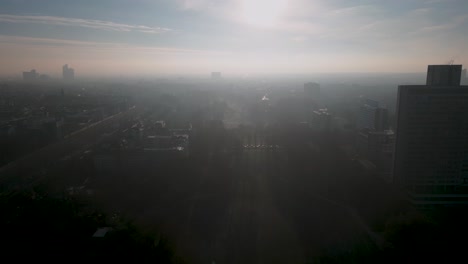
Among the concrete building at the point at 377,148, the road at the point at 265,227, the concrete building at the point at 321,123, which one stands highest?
the concrete building at the point at 321,123

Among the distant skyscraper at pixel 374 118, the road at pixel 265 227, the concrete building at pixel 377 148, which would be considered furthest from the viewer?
the distant skyscraper at pixel 374 118

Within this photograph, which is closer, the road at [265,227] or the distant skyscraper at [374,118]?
the road at [265,227]

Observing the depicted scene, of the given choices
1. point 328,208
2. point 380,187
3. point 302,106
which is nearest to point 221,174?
point 328,208

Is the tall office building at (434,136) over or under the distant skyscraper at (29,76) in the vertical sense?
under

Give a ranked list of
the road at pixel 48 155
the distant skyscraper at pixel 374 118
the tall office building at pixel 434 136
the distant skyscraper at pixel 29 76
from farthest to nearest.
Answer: the distant skyscraper at pixel 29 76 < the distant skyscraper at pixel 374 118 < the road at pixel 48 155 < the tall office building at pixel 434 136

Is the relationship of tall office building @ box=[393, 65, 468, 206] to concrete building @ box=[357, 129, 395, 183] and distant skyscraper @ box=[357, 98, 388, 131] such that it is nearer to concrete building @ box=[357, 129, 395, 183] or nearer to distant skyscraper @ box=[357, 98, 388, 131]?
concrete building @ box=[357, 129, 395, 183]

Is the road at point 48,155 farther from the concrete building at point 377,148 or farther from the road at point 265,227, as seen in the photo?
the concrete building at point 377,148

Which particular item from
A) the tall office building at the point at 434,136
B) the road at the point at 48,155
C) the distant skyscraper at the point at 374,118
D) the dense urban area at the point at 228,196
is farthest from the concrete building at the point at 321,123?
the road at the point at 48,155

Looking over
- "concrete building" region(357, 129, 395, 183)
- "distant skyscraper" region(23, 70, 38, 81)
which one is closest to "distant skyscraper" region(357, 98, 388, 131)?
"concrete building" region(357, 129, 395, 183)

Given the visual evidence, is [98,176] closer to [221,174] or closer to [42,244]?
[221,174]
